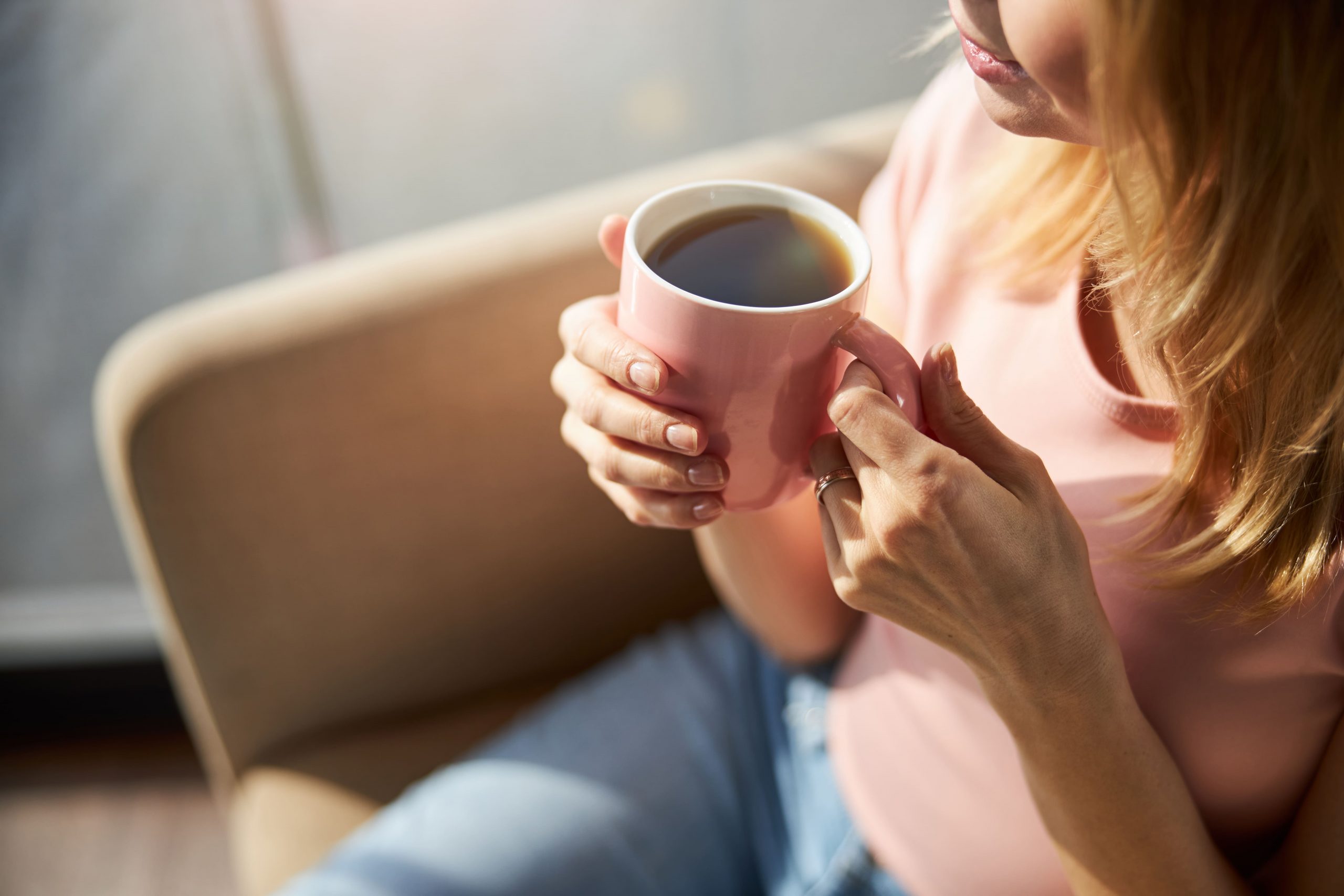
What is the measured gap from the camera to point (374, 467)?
1.04 m

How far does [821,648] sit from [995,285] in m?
0.41

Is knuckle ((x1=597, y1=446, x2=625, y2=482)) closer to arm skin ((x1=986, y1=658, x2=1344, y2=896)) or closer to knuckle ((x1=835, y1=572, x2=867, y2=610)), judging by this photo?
knuckle ((x1=835, y1=572, x2=867, y2=610))

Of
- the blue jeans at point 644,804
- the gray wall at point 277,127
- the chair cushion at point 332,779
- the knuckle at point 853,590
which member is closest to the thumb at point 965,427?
the knuckle at point 853,590

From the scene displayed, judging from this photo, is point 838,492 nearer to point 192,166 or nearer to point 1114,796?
point 1114,796

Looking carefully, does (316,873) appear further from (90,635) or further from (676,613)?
(90,635)

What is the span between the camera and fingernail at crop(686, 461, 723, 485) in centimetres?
63

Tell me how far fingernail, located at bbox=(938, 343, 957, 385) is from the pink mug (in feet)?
0.05

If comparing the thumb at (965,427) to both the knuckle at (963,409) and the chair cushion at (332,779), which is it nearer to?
the knuckle at (963,409)

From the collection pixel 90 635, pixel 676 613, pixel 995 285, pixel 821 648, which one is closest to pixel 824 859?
pixel 821 648

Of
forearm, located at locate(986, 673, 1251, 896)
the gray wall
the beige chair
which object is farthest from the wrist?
the gray wall

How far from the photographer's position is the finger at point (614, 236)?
0.68m

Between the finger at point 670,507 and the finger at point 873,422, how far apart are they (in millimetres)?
148

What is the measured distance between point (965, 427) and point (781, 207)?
7.3 inches

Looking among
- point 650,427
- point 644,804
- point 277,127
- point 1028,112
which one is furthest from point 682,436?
point 277,127
